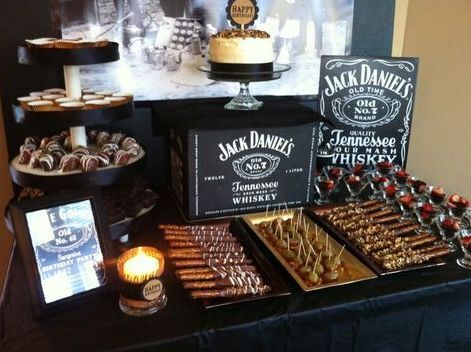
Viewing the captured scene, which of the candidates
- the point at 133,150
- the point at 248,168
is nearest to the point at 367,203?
the point at 248,168

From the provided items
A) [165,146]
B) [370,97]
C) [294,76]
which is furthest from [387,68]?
[165,146]

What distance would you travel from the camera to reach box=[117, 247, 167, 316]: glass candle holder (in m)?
0.88

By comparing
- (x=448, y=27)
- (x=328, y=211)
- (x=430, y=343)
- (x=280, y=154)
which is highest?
(x=448, y=27)

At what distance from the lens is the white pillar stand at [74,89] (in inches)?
43.9

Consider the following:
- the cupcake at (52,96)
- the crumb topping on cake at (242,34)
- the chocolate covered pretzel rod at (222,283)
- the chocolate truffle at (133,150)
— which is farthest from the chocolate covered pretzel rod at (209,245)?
the crumb topping on cake at (242,34)

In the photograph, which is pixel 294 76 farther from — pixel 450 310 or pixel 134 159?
pixel 450 310

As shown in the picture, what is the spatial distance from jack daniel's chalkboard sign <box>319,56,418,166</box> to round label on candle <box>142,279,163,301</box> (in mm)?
843

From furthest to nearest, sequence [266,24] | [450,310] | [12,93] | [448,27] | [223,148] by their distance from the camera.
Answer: [448,27], [266,24], [12,93], [223,148], [450,310]

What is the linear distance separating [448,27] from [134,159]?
3.81 feet

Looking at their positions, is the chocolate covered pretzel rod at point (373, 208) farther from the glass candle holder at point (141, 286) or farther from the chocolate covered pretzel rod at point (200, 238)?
the glass candle holder at point (141, 286)

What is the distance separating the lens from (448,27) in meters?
1.58

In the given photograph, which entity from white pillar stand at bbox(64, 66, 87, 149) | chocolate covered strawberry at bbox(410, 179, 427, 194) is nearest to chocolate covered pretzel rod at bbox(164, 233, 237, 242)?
white pillar stand at bbox(64, 66, 87, 149)

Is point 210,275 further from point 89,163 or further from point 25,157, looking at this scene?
point 25,157

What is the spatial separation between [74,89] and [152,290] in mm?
540
